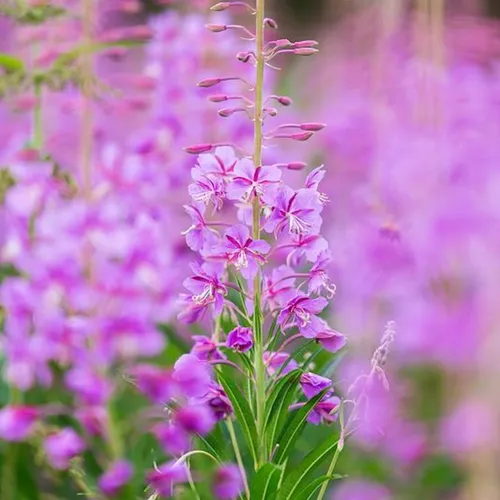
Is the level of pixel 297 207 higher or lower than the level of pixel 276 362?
→ higher

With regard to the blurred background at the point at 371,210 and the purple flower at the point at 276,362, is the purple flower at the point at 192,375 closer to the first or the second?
the purple flower at the point at 276,362

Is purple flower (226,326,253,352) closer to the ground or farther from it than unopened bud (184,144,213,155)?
closer to the ground

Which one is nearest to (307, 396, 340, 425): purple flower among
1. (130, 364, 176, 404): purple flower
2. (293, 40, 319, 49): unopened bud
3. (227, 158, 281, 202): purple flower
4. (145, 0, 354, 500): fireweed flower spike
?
(145, 0, 354, 500): fireweed flower spike

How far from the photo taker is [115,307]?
6.07 ft

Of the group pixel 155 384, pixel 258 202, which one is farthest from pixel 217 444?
pixel 155 384

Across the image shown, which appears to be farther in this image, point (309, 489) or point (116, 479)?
point (116, 479)

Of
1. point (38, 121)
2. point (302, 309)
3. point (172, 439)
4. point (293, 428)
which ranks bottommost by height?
point (172, 439)

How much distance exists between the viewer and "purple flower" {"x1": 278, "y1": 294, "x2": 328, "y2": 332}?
0.97 m

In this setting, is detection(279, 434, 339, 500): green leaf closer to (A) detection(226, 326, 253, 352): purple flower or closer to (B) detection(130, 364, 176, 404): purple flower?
(A) detection(226, 326, 253, 352): purple flower

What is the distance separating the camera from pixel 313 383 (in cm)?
99

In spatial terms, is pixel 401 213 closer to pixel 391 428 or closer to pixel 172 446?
pixel 391 428

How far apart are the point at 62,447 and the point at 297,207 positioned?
81 centimetres

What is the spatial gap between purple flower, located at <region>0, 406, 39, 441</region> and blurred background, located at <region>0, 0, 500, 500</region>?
64mm

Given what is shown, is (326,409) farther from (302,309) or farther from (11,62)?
(11,62)
